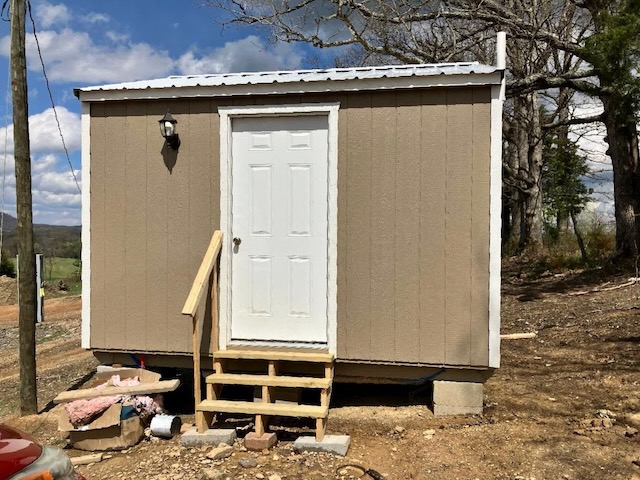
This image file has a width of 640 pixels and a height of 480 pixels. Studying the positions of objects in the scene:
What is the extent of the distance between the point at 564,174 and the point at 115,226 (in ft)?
61.5

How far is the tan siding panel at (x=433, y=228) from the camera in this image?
429 cm

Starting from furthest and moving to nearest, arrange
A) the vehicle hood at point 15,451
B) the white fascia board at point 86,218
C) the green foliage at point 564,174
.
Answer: the green foliage at point 564,174 < the white fascia board at point 86,218 < the vehicle hood at point 15,451

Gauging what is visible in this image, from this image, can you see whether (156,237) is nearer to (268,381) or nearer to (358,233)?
(268,381)

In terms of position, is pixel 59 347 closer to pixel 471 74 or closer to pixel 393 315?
pixel 393 315

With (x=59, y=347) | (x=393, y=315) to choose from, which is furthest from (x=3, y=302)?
(x=393, y=315)

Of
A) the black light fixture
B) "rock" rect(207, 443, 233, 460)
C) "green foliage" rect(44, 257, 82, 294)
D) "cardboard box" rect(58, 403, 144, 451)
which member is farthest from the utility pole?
"green foliage" rect(44, 257, 82, 294)

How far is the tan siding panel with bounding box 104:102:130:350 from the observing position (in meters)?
4.86

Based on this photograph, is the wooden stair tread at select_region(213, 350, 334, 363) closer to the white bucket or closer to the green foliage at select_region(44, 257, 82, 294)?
the white bucket

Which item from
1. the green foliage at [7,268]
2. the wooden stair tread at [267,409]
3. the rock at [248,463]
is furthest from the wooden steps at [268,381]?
the green foliage at [7,268]

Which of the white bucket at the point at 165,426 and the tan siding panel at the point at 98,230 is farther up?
the tan siding panel at the point at 98,230

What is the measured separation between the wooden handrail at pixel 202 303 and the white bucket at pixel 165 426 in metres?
0.27

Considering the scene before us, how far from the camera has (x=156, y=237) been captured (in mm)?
4805

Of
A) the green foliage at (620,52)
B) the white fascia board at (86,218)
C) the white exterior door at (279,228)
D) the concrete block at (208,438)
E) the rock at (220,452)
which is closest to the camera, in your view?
the rock at (220,452)

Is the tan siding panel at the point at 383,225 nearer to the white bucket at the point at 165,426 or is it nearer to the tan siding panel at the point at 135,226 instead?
the white bucket at the point at 165,426
